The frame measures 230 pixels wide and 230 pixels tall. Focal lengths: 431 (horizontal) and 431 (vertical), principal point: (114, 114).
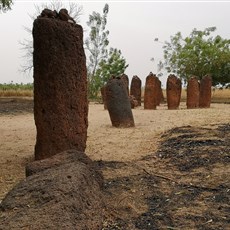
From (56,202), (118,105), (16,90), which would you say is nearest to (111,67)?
(16,90)

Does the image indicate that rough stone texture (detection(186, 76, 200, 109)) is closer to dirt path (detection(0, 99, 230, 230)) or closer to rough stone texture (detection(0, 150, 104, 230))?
dirt path (detection(0, 99, 230, 230))

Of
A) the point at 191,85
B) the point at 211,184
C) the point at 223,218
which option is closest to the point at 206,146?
the point at 211,184

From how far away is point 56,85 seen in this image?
6473mm

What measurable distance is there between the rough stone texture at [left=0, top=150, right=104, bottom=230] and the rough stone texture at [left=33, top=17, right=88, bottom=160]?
1.97m

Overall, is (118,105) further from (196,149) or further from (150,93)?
(150,93)

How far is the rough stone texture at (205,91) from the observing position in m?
19.2

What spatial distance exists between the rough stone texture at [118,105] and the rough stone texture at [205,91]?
8.05 m

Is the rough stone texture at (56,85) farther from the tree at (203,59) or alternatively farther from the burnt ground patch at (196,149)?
the tree at (203,59)

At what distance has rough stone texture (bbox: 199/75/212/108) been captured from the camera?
63.0ft

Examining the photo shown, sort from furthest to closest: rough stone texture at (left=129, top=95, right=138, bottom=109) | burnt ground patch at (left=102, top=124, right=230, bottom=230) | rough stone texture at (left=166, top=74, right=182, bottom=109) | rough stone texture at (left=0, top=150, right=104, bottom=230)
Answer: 1. rough stone texture at (left=129, top=95, right=138, bottom=109)
2. rough stone texture at (left=166, top=74, right=182, bottom=109)
3. burnt ground patch at (left=102, top=124, right=230, bottom=230)
4. rough stone texture at (left=0, top=150, right=104, bottom=230)

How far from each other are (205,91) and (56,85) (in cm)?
1389

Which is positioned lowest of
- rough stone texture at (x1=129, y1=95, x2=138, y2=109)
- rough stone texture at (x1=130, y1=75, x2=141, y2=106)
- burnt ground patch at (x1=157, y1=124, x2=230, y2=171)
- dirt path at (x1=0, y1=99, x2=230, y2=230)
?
dirt path at (x1=0, y1=99, x2=230, y2=230)

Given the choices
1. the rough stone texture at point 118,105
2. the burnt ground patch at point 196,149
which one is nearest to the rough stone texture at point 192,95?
the rough stone texture at point 118,105

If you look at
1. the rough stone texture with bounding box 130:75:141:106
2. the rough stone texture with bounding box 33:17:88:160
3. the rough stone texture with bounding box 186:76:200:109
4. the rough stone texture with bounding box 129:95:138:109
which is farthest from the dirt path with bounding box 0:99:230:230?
the rough stone texture with bounding box 130:75:141:106
